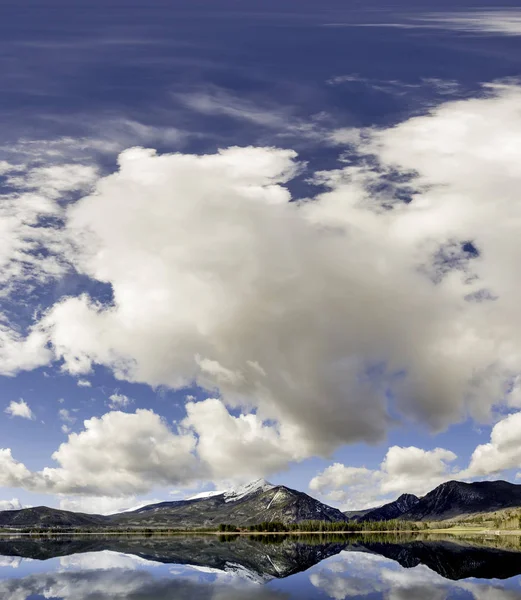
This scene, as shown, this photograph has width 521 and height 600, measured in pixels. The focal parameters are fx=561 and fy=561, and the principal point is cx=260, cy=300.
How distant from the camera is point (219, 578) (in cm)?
11369

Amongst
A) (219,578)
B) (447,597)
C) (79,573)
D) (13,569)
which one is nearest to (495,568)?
(447,597)

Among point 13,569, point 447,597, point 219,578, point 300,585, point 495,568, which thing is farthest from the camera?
point 13,569

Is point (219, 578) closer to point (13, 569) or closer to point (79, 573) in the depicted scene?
point (79, 573)

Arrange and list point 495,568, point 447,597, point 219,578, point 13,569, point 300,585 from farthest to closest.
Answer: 1. point 13,569
2. point 495,568
3. point 219,578
4. point 300,585
5. point 447,597

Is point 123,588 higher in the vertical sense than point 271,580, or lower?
higher

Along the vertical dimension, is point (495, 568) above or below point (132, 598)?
below

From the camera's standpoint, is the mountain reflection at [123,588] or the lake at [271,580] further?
the lake at [271,580]

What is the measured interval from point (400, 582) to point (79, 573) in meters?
71.1

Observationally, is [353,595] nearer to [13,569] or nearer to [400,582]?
[400,582]

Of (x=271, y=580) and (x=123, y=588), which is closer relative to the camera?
(x=123, y=588)

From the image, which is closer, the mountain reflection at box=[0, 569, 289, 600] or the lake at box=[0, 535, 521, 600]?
the mountain reflection at box=[0, 569, 289, 600]

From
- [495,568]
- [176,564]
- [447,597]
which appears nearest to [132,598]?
[447,597]

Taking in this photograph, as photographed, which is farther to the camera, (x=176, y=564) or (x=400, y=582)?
(x=176, y=564)

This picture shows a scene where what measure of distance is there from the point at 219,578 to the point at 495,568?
199 ft
